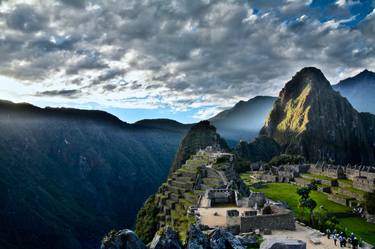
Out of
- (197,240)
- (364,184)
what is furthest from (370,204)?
(197,240)

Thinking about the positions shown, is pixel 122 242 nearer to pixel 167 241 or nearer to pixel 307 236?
pixel 167 241

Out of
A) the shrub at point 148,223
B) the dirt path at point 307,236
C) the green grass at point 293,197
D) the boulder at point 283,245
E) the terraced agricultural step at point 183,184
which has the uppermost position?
the boulder at point 283,245

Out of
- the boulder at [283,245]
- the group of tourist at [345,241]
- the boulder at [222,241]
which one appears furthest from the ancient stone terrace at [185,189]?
the boulder at [283,245]

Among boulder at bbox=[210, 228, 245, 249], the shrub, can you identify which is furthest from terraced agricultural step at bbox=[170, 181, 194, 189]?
boulder at bbox=[210, 228, 245, 249]

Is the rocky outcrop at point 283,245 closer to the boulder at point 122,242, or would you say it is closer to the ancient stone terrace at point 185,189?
the boulder at point 122,242

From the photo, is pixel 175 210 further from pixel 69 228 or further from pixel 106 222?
pixel 106 222
